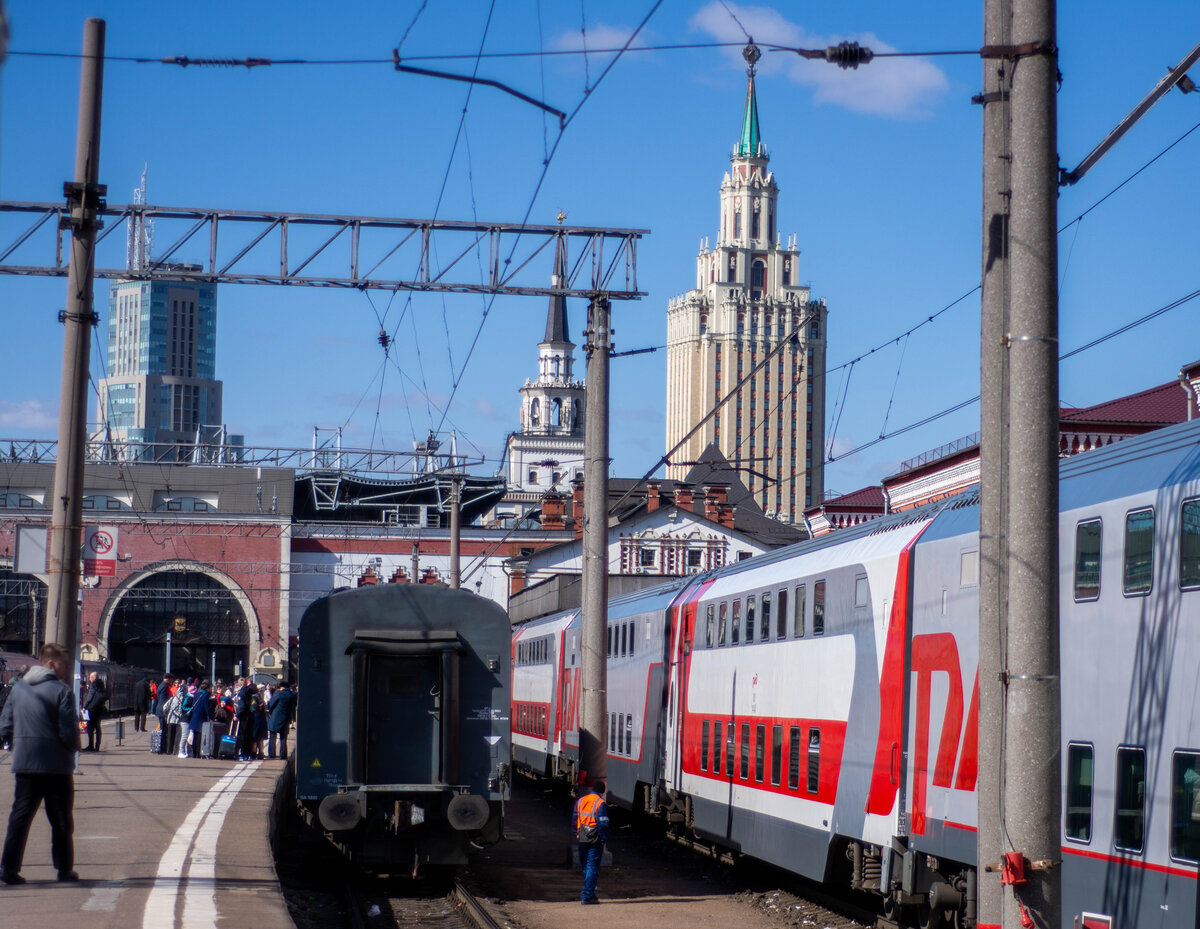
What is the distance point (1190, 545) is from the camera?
29.6 ft

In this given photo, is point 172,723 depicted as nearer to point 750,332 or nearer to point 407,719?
point 407,719

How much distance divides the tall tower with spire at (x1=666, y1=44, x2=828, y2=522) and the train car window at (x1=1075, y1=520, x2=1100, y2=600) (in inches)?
5990

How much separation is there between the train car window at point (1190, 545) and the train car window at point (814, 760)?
6943mm

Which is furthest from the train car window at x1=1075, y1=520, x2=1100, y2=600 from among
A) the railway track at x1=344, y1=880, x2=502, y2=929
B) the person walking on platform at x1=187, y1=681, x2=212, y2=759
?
the person walking on platform at x1=187, y1=681, x2=212, y2=759

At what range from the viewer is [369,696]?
16.9 metres

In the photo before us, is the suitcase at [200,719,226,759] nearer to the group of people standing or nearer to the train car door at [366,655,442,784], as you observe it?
the group of people standing

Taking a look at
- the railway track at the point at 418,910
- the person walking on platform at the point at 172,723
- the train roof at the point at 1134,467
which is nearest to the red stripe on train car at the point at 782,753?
the railway track at the point at 418,910

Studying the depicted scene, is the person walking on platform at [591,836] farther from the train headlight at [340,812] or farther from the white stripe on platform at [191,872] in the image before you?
the white stripe on platform at [191,872]

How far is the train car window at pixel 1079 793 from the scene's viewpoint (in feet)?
32.4

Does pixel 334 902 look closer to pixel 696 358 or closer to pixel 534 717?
pixel 534 717

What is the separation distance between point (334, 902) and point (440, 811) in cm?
152

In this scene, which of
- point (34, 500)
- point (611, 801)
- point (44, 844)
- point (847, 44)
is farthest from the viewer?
point (34, 500)

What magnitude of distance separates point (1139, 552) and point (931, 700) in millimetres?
3205

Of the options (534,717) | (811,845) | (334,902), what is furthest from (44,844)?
(534,717)
